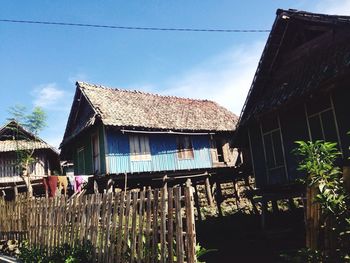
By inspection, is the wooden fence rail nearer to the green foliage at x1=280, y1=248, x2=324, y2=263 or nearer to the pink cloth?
the green foliage at x1=280, y1=248, x2=324, y2=263

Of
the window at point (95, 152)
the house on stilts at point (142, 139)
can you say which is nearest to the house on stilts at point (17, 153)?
the house on stilts at point (142, 139)

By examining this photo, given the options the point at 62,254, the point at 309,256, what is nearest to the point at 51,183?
the point at 62,254

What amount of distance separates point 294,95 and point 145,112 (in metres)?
10.6

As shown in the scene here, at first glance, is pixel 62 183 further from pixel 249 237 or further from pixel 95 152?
pixel 249 237

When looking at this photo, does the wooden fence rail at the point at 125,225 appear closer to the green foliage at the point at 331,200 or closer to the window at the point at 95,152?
the green foliage at the point at 331,200

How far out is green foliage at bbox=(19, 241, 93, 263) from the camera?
283 inches

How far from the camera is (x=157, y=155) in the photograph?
19.1 meters

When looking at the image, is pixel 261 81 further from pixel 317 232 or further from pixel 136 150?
pixel 317 232

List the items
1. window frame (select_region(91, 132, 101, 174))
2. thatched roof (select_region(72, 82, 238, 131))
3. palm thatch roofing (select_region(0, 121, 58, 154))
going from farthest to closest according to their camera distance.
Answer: palm thatch roofing (select_region(0, 121, 58, 154)) < thatched roof (select_region(72, 82, 238, 131)) < window frame (select_region(91, 132, 101, 174))

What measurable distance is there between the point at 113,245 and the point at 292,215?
452 inches

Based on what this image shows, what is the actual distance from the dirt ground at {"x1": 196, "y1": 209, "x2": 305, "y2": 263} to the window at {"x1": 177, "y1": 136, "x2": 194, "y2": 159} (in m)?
3.86

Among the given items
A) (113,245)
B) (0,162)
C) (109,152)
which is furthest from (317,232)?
(0,162)

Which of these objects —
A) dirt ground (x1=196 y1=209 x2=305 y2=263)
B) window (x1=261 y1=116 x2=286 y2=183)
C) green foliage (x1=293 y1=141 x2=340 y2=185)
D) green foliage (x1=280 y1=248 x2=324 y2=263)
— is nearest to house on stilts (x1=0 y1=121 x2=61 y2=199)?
dirt ground (x1=196 y1=209 x2=305 y2=263)

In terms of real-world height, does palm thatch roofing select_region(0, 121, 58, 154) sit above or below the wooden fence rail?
above
